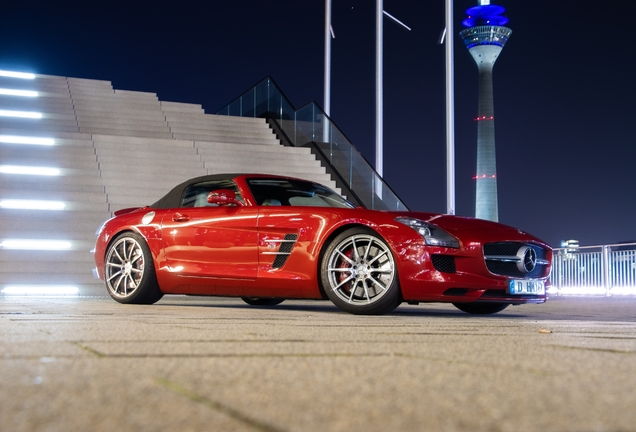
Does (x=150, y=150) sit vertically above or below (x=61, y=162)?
above

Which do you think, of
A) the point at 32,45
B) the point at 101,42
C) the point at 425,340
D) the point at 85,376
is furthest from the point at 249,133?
the point at 101,42

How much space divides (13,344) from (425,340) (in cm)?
178

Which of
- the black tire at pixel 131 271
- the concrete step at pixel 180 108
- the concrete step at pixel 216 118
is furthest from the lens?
the concrete step at pixel 180 108

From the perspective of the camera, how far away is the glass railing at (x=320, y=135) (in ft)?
49.1

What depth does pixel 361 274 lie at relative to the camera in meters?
6.30

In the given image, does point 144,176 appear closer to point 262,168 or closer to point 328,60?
point 262,168

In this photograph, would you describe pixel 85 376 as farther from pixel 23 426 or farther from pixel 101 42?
pixel 101 42

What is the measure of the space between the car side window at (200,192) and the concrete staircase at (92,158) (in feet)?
10.4

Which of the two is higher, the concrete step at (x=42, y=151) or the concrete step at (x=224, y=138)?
the concrete step at (x=224, y=138)

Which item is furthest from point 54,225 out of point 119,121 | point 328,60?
point 328,60

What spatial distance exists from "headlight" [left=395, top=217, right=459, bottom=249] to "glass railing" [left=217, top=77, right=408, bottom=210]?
315 inches

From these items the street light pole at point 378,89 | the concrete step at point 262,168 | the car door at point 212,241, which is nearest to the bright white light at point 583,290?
the concrete step at point 262,168

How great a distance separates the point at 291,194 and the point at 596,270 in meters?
9.91

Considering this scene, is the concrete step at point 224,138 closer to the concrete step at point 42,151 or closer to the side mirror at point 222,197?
the concrete step at point 42,151
